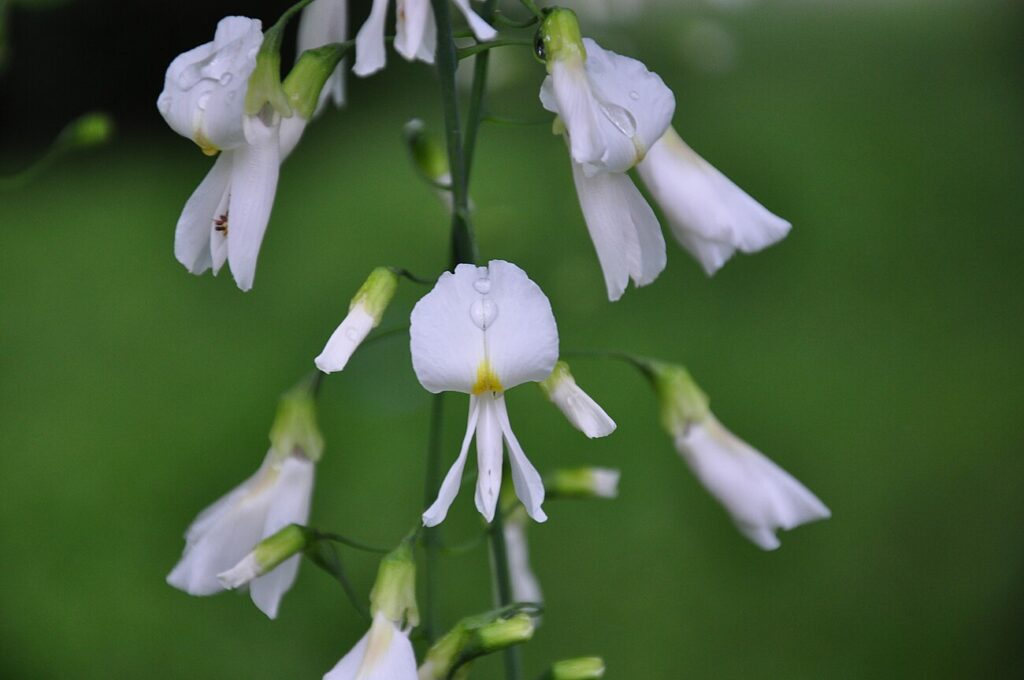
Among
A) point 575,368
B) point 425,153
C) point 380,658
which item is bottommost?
point 380,658

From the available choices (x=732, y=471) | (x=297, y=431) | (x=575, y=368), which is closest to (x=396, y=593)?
(x=297, y=431)

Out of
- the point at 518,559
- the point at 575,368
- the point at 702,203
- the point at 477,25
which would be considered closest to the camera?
the point at 477,25

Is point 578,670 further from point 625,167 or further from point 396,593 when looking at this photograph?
point 625,167

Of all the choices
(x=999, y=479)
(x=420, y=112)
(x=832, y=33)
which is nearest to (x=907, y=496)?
(x=999, y=479)

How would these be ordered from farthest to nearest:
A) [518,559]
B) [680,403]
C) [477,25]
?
1. [518,559]
2. [680,403]
3. [477,25]

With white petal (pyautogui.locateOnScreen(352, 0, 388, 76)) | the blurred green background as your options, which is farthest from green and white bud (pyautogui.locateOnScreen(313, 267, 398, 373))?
the blurred green background

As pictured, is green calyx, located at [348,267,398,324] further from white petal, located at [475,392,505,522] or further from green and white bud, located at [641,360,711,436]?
green and white bud, located at [641,360,711,436]
